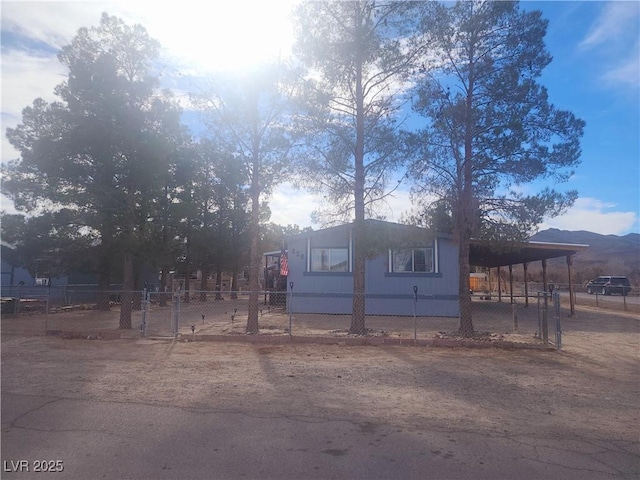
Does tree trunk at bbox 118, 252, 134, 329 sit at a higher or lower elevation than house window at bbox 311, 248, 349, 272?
lower

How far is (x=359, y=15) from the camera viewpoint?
13.9m

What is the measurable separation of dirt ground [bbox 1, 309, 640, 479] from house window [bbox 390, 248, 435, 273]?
8714mm

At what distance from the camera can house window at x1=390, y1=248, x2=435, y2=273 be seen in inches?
835

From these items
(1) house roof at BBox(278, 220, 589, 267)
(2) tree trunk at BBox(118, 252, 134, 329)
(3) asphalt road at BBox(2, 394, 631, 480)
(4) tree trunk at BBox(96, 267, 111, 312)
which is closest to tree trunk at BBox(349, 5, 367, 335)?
(1) house roof at BBox(278, 220, 589, 267)

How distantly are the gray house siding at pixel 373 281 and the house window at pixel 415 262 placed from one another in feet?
0.58

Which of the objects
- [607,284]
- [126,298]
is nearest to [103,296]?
[126,298]

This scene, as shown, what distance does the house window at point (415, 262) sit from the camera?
69.6ft

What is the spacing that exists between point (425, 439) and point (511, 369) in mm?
4833

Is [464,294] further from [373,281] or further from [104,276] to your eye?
[104,276]

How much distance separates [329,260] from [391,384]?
549 inches

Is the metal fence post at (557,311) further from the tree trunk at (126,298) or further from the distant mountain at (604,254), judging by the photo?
the distant mountain at (604,254)

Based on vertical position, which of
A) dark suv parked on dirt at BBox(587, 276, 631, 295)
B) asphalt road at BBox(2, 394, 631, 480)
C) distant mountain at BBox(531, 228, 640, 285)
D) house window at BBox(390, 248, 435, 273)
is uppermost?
distant mountain at BBox(531, 228, 640, 285)

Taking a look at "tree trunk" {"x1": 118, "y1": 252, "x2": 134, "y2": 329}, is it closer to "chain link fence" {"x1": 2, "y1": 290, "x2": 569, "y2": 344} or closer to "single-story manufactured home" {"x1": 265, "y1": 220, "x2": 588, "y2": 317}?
"chain link fence" {"x1": 2, "y1": 290, "x2": 569, "y2": 344}

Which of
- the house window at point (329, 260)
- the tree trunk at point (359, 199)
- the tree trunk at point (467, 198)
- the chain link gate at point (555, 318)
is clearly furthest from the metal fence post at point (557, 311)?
the house window at point (329, 260)
